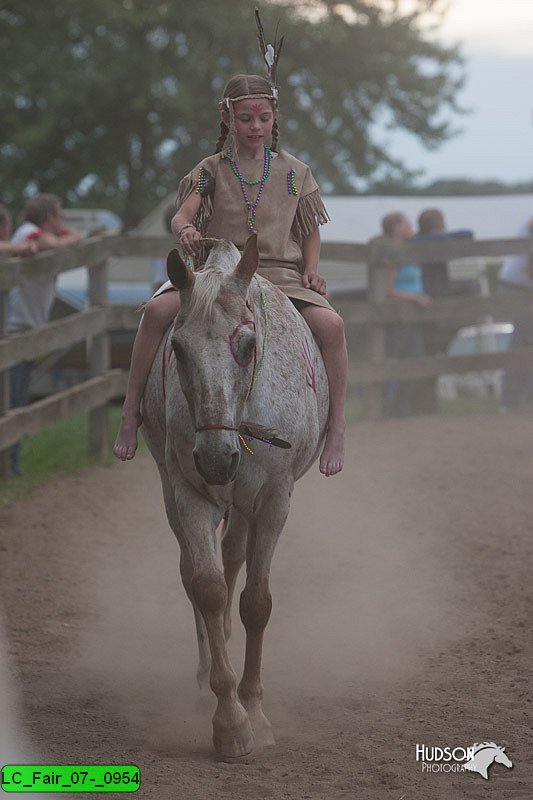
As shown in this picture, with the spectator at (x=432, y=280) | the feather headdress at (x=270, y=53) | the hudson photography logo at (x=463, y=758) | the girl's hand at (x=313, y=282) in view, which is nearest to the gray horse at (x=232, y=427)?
the girl's hand at (x=313, y=282)

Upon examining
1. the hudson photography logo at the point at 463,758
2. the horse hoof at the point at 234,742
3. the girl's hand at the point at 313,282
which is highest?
the girl's hand at the point at 313,282

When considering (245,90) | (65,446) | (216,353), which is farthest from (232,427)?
(65,446)

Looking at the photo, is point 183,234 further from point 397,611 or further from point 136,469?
point 136,469

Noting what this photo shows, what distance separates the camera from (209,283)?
391 centimetres

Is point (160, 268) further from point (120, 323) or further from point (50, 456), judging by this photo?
Result: point (50, 456)

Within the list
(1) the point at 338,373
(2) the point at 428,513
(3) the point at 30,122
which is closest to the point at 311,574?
(2) the point at 428,513

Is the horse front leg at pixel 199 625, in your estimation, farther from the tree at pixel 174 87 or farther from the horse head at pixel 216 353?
the tree at pixel 174 87

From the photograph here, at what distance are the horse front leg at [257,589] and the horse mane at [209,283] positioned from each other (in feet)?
2.82

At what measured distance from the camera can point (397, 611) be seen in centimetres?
583

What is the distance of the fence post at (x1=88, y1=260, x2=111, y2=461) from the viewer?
9477 millimetres

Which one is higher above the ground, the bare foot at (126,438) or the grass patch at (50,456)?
the bare foot at (126,438)

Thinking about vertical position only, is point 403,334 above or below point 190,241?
below

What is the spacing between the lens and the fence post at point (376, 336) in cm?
1112

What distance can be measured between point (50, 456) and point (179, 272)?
6477mm
